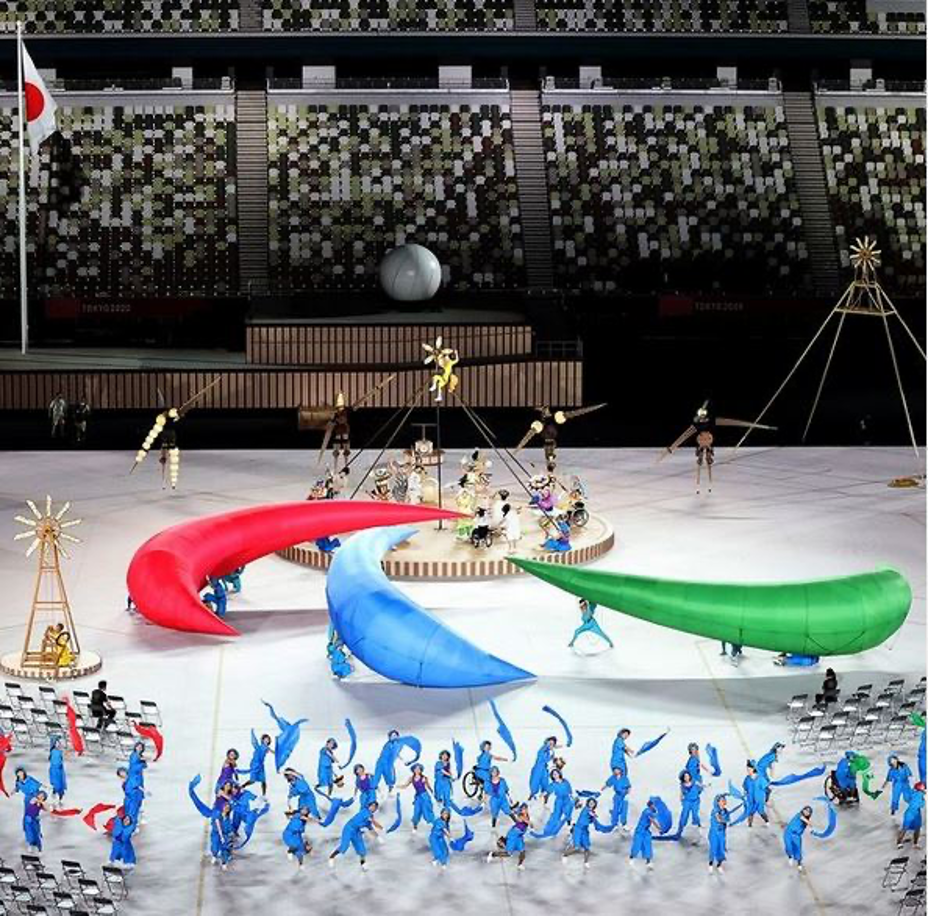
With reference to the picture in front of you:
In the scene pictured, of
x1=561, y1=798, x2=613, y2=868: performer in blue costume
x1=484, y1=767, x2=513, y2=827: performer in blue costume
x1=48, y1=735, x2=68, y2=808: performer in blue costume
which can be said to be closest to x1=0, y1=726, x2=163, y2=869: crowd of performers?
x1=48, y1=735, x2=68, y2=808: performer in blue costume

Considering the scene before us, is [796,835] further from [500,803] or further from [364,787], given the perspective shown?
[364,787]

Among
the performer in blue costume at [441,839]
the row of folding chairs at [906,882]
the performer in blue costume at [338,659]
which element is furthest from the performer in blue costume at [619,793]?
the performer in blue costume at [338,659]

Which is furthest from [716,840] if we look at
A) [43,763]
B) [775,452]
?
[775,452]

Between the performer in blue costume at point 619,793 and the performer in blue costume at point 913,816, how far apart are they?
2995 mm

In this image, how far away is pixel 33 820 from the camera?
22094mm

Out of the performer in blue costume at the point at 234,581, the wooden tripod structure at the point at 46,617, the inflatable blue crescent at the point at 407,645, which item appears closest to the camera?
the inflatable blue crescent at the point at 407,645

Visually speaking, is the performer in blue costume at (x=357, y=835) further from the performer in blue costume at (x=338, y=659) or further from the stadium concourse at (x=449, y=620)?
the performer in blue costume at (x=338, y=659)

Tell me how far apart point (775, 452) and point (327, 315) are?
10.3 metres

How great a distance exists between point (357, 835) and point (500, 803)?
1.67 metres

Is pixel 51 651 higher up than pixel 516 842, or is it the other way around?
pixel 51 651

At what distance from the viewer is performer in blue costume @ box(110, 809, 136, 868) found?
21.6m

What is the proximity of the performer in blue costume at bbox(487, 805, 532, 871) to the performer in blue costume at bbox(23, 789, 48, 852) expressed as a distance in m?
4.78

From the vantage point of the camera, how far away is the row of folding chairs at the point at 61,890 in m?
20.3

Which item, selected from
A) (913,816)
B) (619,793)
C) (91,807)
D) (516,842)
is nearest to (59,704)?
(91,807)
